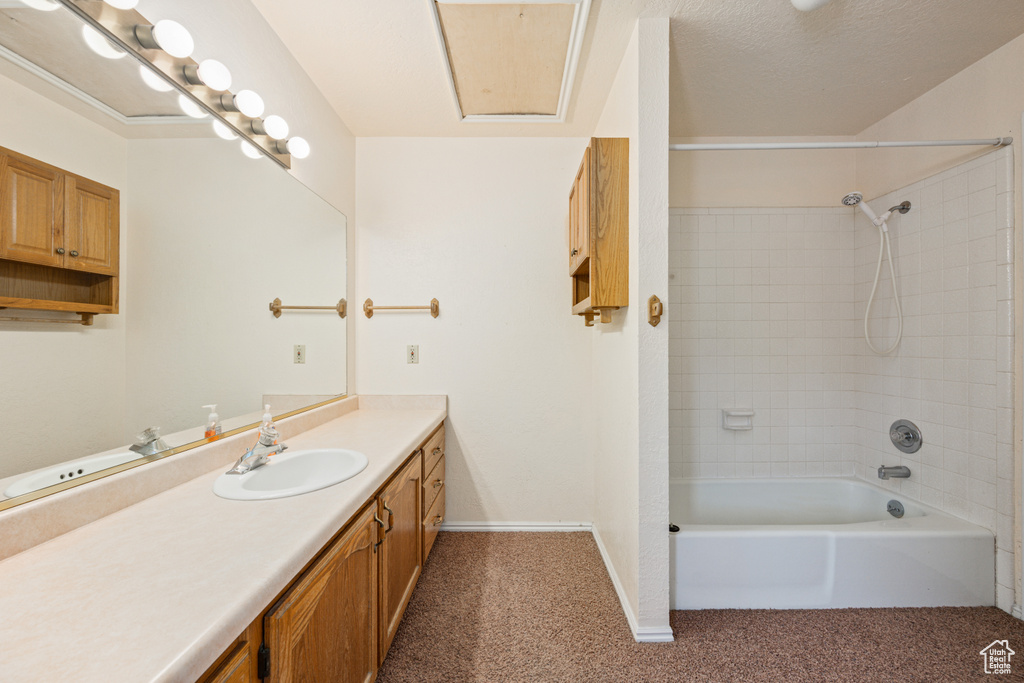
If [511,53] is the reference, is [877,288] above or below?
below

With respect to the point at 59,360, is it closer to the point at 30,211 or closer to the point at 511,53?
the point at 30,211

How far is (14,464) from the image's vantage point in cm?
74

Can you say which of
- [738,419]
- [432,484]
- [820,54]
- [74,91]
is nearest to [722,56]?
[820,54]

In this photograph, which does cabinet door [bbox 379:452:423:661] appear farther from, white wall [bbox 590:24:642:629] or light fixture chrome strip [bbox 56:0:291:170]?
light fixture chrome strip [bbox 56:0:291:170]

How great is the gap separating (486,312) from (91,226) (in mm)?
1594

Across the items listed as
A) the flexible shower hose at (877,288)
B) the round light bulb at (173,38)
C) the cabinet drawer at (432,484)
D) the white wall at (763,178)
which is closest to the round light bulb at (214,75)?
the round light bulb at (173,38)

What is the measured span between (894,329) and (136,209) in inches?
125

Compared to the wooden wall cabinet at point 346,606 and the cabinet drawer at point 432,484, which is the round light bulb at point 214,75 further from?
the cabinet drawer at point 432,484

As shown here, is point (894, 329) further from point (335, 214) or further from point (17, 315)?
point (17, 315)

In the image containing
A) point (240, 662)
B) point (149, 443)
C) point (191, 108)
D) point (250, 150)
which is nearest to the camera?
point (240, 662)

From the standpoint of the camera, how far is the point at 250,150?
139cm

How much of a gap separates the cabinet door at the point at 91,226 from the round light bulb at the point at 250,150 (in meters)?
0.57

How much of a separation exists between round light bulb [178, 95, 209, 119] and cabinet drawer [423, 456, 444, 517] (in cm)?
157

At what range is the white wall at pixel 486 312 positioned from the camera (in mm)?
2219
